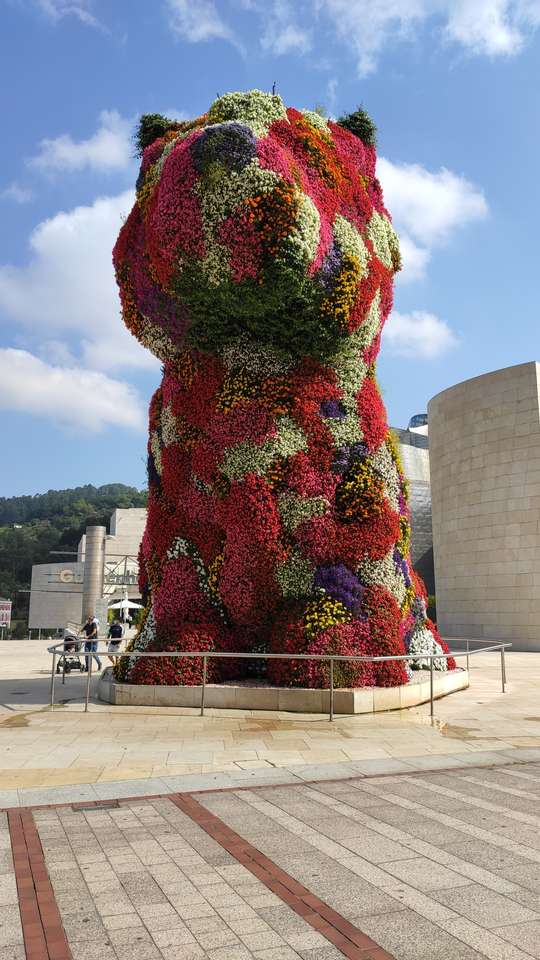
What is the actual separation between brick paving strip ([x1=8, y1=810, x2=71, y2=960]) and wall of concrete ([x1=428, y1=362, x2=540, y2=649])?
29.1 meters

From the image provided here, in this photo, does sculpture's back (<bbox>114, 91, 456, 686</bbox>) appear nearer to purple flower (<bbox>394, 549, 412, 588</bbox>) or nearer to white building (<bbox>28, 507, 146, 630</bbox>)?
purple flower (<bbox>394, 549, 412, 588</bbox>)

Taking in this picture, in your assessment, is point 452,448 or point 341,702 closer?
point 341,702

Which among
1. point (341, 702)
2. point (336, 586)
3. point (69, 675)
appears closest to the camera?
point (341, 702)

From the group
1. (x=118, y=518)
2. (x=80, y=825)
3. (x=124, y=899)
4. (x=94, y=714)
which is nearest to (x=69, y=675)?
(x=94, y=714)

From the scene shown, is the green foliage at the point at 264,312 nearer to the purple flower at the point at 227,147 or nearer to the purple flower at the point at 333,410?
the purple flower at the point at 333,410

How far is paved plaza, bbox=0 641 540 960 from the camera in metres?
3.95

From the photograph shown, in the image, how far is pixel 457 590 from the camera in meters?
34.9

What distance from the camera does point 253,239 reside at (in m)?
11.5

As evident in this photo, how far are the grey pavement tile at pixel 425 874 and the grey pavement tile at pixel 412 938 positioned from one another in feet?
1.57

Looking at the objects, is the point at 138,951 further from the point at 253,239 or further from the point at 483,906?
the point at 253,239

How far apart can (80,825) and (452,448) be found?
1253 inches

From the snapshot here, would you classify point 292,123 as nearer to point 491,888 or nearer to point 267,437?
point 267,437

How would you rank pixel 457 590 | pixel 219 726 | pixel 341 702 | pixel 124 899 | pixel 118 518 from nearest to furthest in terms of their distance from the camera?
pixel 124 899
pixel 219 726
pixel 341 702
pixel 457 590
pixel 118 518

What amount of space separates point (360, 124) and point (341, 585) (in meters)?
9.13
